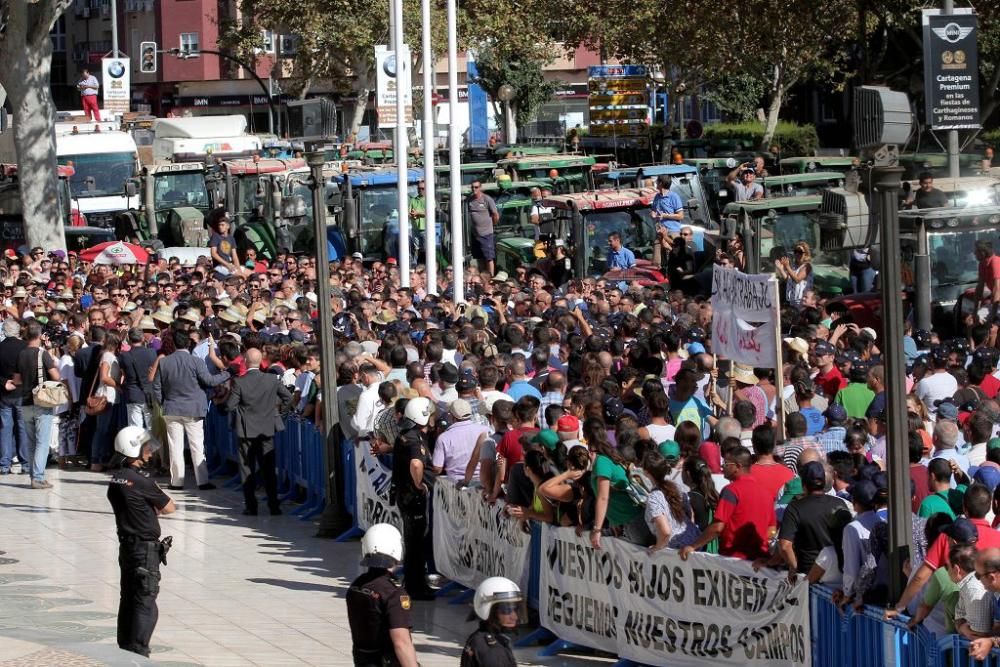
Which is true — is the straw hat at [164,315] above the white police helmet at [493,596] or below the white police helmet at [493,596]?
above

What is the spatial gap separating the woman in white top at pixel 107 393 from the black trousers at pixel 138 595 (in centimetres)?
811

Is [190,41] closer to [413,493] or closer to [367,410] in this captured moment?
[367,410]

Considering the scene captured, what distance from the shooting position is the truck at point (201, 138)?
1893 inches

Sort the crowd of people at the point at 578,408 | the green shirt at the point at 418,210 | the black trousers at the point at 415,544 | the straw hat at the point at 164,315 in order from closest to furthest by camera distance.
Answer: the crowd of people at the point at 578,408 → the black trousers at the point at 415,544 → the straw hat at the point at 164,315 → the green shirt at the point at 418,210

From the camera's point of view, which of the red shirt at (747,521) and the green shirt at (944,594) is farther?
the red shirt at (747,521)

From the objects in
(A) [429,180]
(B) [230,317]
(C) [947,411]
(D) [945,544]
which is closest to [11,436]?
(B) [230,317]

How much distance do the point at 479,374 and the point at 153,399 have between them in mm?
5887

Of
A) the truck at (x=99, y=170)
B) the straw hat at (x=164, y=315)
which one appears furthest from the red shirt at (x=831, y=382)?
the truck at (x=99, y=170)

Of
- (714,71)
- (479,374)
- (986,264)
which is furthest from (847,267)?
(714,71)

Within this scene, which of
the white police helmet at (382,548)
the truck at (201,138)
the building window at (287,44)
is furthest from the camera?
the building window at (287,44)

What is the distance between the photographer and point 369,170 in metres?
34.0

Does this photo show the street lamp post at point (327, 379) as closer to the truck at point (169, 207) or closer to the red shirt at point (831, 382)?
the red shirt at point (831, 382)

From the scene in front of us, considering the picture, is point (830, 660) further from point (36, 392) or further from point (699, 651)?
point (36, 392)

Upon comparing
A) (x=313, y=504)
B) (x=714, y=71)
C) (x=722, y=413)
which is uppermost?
(x=714, y=71)
